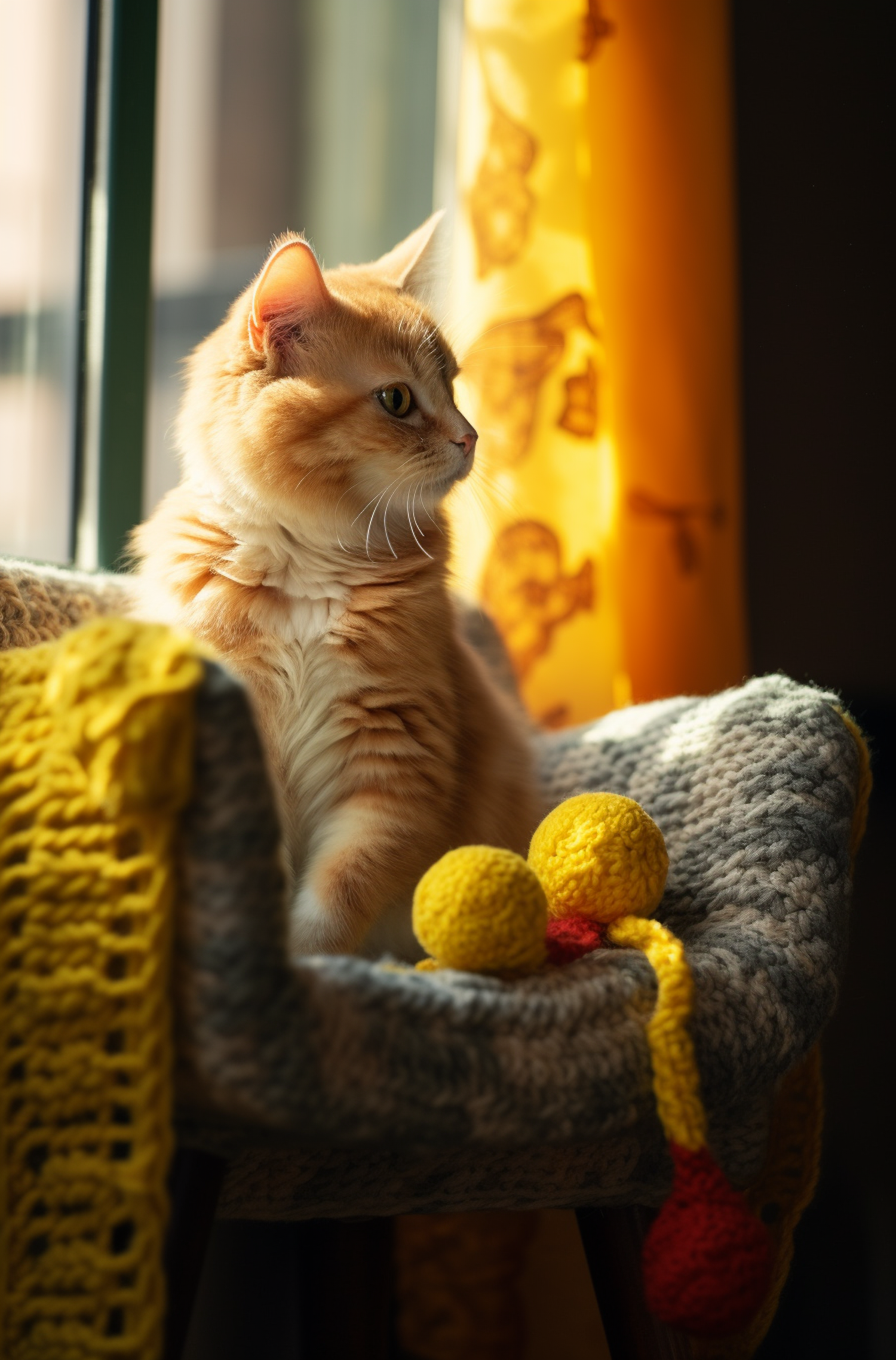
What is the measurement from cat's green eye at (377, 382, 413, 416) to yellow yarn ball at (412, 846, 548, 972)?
20.7 inches

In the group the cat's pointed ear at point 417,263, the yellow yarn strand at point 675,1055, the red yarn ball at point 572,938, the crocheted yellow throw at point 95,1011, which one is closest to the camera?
the crocheted yellow throw at point 95,1011

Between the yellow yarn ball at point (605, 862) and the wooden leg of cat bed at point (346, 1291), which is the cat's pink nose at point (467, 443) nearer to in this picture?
the yellow yarn ball at point (605, 862)

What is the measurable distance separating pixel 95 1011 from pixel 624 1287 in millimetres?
521

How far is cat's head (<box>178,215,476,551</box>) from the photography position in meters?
1.06

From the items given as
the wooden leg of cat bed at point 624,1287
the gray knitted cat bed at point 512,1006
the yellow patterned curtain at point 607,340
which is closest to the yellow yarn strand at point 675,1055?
the gray knitted cat bed at point 512,1006

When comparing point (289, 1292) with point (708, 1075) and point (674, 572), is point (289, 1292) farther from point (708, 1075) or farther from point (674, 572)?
point (674, 572)

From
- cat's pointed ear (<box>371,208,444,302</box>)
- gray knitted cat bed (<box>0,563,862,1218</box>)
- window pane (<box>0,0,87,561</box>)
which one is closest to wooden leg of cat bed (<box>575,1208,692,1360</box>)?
gray knitted cat bed (<box>0,563,862,1218</box>)

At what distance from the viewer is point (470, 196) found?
5.38 feet

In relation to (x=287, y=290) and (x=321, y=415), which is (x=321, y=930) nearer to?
(x=321, y=415)

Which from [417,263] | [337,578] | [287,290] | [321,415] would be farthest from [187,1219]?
[417,263]

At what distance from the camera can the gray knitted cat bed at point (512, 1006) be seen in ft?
2.02

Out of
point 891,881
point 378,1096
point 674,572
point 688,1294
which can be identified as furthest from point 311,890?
point 891,881

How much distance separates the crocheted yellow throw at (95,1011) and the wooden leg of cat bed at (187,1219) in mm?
126

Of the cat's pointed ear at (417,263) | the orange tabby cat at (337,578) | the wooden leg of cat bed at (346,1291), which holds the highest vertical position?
the cat's pointed ear at (417,263)
